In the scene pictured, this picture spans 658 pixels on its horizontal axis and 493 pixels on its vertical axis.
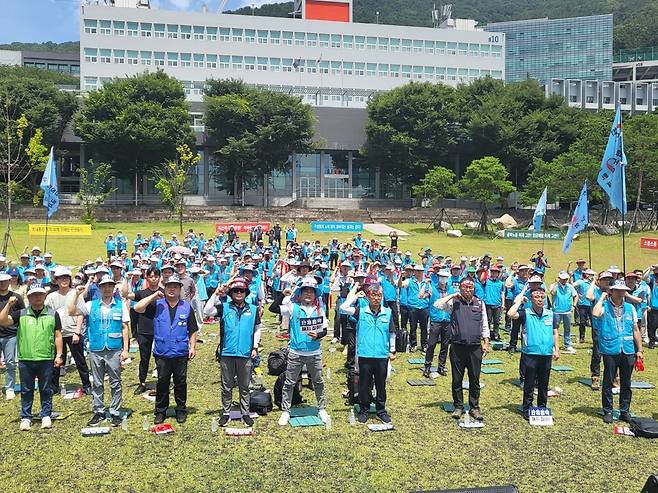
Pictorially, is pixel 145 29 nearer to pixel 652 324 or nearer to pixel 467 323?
pixel 652 324

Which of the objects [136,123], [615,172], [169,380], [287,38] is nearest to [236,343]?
[169,380]

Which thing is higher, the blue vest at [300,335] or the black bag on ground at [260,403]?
the blue vest at [300,335]

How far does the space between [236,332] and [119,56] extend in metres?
64.2

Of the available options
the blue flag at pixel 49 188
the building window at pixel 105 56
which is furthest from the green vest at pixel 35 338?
the building window at pixel 105 56

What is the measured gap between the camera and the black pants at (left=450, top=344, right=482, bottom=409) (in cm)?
816

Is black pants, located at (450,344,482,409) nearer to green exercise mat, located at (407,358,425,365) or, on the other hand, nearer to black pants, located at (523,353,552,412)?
black pants, located at (523,353,552,412)

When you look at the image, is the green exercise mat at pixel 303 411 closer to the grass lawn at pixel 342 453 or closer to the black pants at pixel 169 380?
the grass lawn at pixel 342 453

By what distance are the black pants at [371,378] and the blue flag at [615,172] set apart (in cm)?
772

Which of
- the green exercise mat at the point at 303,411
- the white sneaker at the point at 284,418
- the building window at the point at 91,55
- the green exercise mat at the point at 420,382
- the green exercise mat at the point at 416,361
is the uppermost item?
the building window at the point at 91,55

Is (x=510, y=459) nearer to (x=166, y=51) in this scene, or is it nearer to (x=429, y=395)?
(x=429, y=395)

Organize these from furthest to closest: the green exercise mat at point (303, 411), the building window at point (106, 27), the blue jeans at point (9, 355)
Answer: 1. the building window at point (106, 27)
2. the blue jeans at point (9, 355)
3. the green exercise mat at point (303, 411)

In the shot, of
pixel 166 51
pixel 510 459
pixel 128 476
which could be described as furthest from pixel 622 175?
pixel 166 51

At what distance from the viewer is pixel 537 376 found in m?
8.43

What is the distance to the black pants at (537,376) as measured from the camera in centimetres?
828
